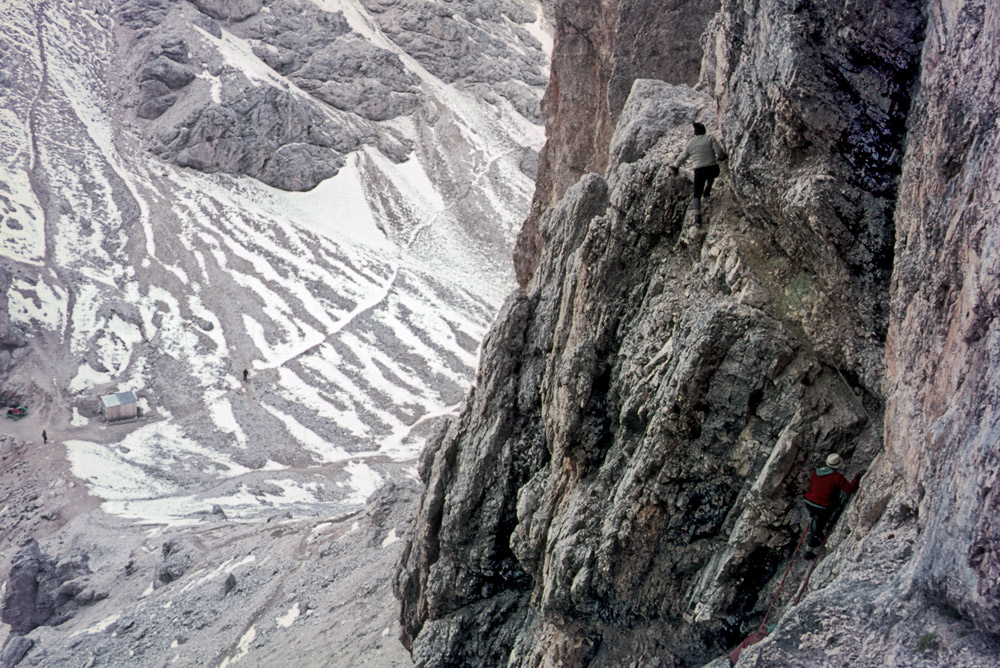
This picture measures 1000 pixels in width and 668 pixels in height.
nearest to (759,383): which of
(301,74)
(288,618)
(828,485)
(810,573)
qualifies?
(828,485)

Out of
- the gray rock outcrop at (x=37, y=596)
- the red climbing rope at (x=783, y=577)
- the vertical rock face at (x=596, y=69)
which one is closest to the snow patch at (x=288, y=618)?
the gray rock outcrop at (x=37, y=596)

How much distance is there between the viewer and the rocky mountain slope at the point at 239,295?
26.6 metres

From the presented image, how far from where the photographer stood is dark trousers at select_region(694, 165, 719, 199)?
10867mm

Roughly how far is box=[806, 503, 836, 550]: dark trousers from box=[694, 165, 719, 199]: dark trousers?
16.6 feet

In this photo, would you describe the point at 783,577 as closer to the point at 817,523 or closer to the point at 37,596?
the point at 817,523

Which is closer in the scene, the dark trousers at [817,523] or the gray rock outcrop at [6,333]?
the dark trousers at [817,523]

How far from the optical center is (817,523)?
28.9 feet

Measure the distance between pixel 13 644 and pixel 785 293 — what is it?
29.6 meters

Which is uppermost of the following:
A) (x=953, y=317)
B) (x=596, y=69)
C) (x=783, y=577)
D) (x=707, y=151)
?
(x=596, y=69)

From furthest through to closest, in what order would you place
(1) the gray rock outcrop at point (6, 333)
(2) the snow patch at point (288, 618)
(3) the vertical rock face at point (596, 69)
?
(1) the gray rock outcrop at point (6, 333) < (2) the snow patch at point (288, 618) < (3) the vertical rock face at point (596, 69)

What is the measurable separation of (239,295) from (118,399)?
16805mm

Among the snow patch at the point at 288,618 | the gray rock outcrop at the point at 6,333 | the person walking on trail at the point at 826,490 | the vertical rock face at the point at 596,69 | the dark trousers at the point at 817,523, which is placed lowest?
the gray rock outcrop at the point at 6,333

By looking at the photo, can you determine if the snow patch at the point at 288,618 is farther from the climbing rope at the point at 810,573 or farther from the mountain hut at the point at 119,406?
the mountain hut at the point at 119,406

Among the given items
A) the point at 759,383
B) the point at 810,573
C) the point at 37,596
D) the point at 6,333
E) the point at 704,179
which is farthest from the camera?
the point at 6,333
